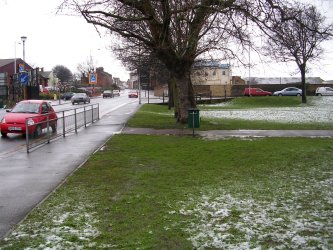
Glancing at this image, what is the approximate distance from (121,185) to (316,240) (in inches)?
159

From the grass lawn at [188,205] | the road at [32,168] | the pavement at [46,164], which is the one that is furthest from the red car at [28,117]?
the grass lawn at [188,205]

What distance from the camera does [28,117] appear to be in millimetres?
14953

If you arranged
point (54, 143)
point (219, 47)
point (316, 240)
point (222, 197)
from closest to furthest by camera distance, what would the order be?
point (316, 240) < point (222, 197) < point (54, 143) < point (219, 47)

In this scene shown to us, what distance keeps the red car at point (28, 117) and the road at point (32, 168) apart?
1.45ft

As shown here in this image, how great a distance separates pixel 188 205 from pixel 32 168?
16.8 feet

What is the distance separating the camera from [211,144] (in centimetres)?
1464

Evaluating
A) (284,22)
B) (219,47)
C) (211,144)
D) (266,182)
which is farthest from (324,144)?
(219,47)

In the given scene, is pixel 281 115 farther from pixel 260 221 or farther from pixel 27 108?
pixel 260 221

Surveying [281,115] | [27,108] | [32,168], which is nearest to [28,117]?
[27,108]

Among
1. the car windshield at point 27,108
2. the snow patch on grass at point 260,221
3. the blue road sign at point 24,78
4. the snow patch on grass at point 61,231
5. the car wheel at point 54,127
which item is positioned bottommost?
the snow patch on grass at point 260,221

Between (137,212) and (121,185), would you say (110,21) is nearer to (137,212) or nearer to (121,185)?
(121,185)

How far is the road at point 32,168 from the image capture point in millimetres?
6935

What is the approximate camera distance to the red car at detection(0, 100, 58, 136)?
14.6 metres

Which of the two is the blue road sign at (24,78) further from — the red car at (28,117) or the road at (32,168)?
the road at (32,168)
